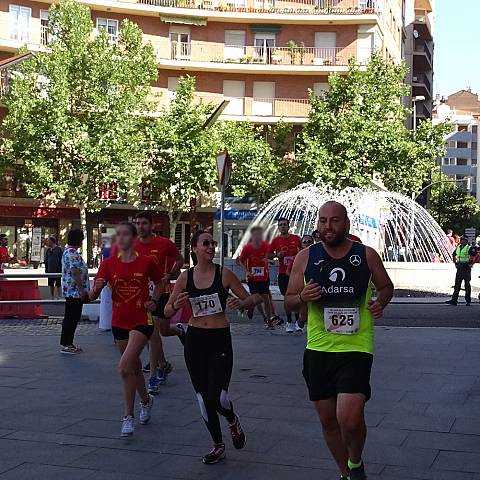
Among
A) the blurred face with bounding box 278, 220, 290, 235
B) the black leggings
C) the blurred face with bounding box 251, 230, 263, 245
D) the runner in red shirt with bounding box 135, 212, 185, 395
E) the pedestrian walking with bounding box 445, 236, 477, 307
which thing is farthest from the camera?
the pedestrian walking with bounding box 445, 236, 477, 307

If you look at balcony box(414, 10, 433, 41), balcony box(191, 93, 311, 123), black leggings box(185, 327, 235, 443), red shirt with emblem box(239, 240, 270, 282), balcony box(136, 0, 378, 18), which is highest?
balcony box(414, 10, 433, 41)

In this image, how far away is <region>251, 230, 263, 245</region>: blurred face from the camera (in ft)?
30.7

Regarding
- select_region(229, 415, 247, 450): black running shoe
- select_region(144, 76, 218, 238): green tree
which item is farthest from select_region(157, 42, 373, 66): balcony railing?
select_region(229, 415, 247, 450): black running shoe

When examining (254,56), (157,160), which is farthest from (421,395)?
(254,56)

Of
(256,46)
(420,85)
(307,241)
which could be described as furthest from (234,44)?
(307,241)

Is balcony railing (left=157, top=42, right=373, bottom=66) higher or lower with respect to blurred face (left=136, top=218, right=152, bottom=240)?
higher

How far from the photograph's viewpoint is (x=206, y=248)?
235 inches

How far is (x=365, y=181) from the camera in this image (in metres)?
41.0

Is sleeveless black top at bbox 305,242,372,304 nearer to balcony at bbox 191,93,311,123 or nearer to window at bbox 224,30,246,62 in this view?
balcony at bbox 191,93,311,123

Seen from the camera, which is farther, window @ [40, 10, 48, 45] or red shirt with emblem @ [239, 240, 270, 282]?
window @ [40, 10, 48, 45]

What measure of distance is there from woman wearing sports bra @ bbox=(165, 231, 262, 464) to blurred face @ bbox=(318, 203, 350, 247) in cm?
149

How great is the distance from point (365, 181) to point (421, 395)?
33796 mm

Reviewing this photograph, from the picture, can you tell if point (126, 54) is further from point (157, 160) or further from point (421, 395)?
point (421, 395)

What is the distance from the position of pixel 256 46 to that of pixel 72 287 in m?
38.6
